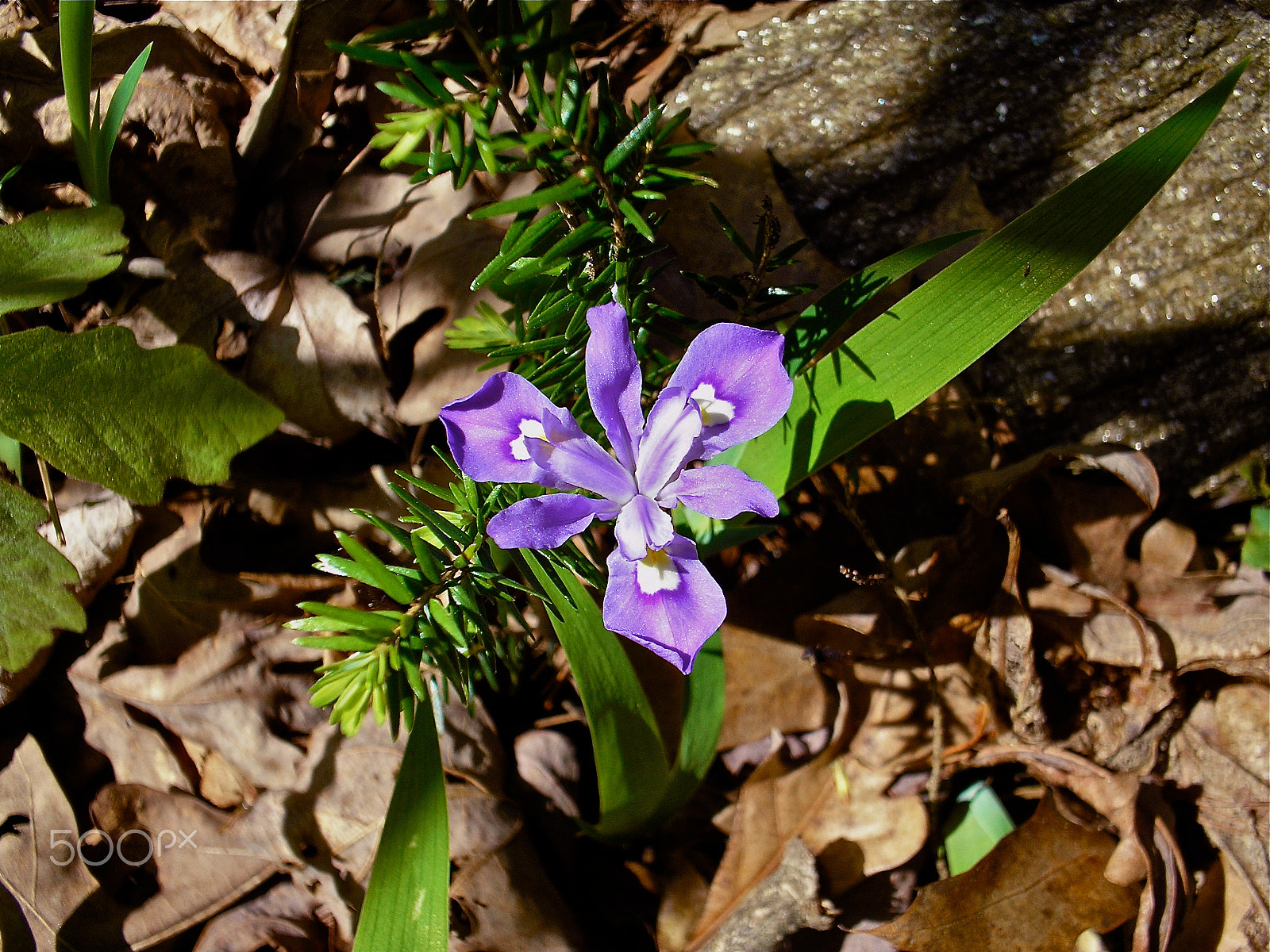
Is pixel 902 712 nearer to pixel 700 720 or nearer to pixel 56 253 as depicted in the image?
pixel 700 720

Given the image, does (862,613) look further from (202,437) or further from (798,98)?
(202,437)

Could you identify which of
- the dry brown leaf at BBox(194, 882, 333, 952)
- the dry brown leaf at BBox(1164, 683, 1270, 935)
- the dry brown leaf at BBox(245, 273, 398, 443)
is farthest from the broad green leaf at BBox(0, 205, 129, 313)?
the dry brown leaf at BBox(1164, 683, 1270, 935)

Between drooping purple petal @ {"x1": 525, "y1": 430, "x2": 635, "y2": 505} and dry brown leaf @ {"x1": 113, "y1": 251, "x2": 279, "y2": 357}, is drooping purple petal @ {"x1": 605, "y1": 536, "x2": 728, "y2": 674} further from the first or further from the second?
dry brown leaf @ {"x1": 113, "y1": 251, "x2": 279, "y2": 357}

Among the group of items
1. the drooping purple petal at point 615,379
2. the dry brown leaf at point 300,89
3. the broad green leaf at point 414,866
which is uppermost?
the dry brown leaf at point 300,89

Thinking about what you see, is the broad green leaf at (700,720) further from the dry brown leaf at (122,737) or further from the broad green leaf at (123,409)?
the dry brown leaf at (122,737)

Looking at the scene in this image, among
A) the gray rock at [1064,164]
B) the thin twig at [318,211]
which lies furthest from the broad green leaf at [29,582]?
the gray rock at [1064,164]
